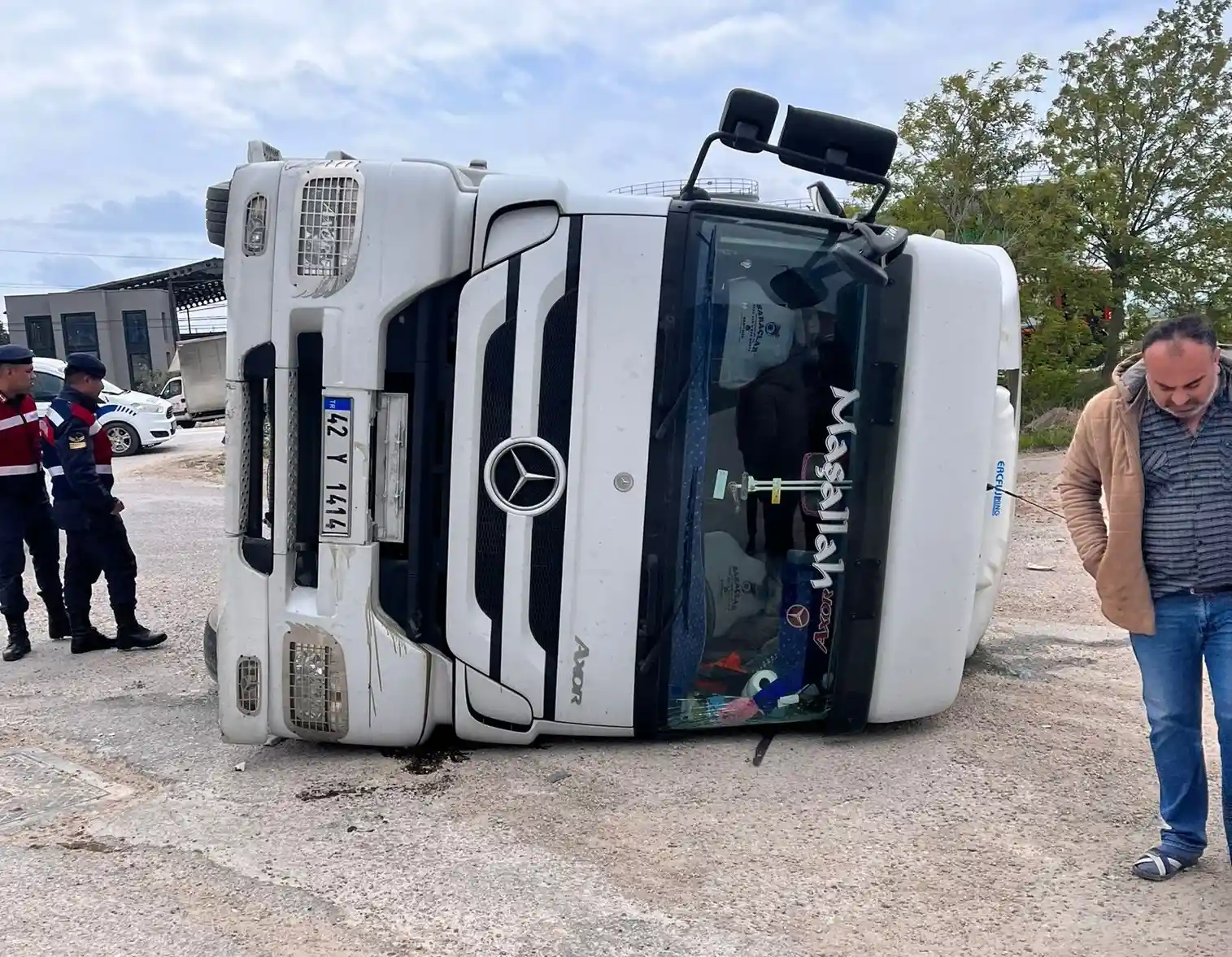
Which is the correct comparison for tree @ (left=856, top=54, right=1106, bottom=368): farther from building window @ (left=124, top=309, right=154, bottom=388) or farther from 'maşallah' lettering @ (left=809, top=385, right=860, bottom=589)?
building window @ (left=124, top=309, right=154, bottom=388)

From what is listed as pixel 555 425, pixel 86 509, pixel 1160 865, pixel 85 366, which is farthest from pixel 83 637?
pixel 1160 865

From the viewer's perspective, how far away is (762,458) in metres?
3.36

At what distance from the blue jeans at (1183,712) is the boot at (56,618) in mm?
5450

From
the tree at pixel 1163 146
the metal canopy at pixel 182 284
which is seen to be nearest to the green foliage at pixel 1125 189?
the tree at pixel 1163 146

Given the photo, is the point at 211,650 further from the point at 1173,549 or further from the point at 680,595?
the point at 1173,549

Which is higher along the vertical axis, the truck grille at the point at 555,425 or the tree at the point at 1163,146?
the tree at the point at 1163,146

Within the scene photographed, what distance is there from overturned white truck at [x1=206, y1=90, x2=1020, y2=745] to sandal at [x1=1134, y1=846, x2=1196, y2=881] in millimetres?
957

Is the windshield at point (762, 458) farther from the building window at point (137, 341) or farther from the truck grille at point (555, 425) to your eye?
the building window at point (137, 341)

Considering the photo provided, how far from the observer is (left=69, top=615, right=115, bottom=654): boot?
17.5ft

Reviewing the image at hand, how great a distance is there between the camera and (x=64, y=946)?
2.41m

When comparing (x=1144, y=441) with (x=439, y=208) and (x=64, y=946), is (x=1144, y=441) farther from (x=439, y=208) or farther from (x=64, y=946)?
(x=64, y=946)

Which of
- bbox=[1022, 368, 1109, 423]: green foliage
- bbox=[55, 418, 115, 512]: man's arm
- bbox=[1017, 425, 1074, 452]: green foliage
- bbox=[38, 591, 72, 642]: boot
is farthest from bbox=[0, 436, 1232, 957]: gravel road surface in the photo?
bbox=[1022, 368, 1109, 423]: green foliage

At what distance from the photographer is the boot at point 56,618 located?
5.59 metres

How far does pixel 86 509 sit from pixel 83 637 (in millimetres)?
712
